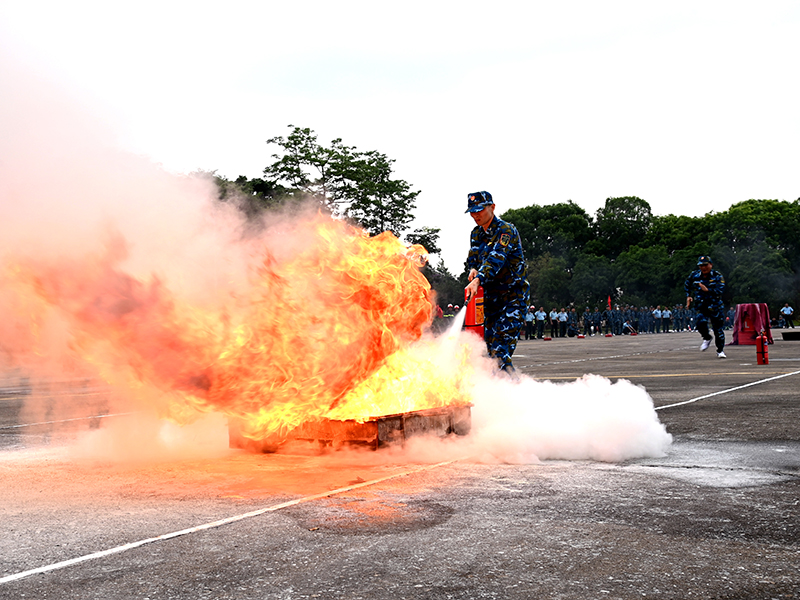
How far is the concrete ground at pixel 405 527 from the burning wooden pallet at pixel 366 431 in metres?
0.14

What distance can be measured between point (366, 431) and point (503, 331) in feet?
7.84

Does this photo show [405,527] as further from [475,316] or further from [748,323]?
[748,323]

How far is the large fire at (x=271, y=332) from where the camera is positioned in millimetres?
5902

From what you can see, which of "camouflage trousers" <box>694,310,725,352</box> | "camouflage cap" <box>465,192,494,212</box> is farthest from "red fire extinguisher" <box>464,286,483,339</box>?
"camouflage trousers" <box>694,310,725,352</box>

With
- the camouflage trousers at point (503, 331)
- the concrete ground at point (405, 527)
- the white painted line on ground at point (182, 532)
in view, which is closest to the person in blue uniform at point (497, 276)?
the camouflage trousers at point (503, 331)

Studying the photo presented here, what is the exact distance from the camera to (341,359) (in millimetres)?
6246

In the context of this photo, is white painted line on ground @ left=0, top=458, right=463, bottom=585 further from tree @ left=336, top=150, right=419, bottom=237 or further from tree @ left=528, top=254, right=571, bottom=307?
tree @ left=528, top=254, right=571, bottom=307

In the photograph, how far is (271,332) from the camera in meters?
6.16

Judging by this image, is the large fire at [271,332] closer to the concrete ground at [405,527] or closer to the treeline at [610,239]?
the concrete ground at [405,527]

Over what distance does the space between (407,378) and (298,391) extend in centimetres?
104

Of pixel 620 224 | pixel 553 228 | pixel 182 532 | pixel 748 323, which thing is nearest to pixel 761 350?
pixel 748 323

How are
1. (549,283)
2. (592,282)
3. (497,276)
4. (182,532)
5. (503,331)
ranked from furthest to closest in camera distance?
(592,282)
(549,283)
(497,276)
(503,331)
(182,532)

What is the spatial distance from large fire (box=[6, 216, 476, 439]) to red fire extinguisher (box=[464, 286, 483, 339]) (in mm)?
1188

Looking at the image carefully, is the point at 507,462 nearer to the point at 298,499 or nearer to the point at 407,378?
the point at 407,378
